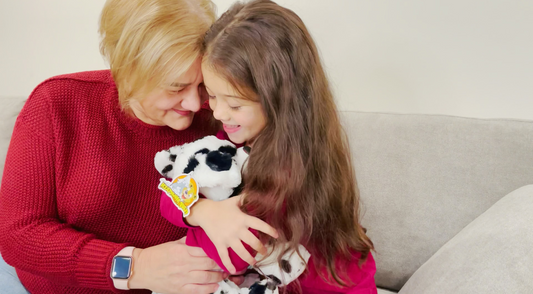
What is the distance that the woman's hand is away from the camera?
92 centimetres

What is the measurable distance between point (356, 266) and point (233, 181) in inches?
14.3

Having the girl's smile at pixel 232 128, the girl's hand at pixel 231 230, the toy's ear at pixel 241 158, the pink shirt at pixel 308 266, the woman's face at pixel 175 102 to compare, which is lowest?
the pink shirt at pixel 308 266

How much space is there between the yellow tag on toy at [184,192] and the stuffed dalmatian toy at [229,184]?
17 millimetres

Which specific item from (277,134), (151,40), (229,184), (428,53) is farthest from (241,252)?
(428,53)

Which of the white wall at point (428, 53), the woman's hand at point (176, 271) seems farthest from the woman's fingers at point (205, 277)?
the white wall at point (428, 53)

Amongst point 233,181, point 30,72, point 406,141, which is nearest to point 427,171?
point 406,141

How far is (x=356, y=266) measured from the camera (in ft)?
3.25

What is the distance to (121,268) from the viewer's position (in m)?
0.93

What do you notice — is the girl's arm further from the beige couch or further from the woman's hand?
the beige couch

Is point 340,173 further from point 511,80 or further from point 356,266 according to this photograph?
point 511,80

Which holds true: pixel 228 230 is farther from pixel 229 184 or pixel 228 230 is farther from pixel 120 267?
pixel 120 267

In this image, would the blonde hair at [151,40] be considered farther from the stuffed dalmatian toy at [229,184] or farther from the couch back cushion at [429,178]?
the couch back cushion at [429,178]

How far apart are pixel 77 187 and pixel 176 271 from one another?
0.31 meters

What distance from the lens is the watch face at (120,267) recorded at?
0.92m
